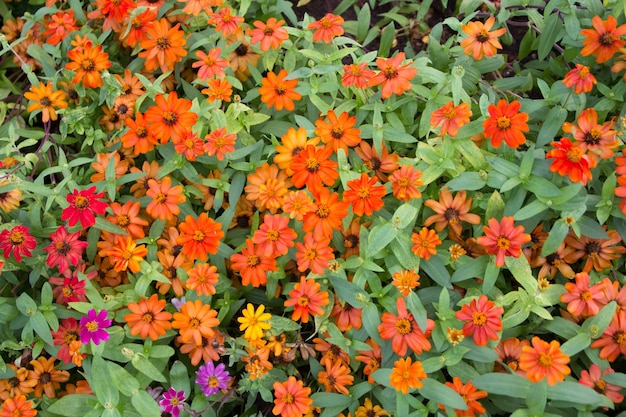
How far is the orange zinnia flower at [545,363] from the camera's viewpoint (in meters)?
1.55

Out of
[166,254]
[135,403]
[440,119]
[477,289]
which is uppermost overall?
[440,119]

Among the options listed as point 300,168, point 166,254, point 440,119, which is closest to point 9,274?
point 166,254

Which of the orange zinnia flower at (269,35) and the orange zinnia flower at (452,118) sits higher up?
the orange zinnia flower at (269,35)

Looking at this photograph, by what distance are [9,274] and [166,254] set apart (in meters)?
0.59

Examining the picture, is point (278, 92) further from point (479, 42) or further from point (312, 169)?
point (479, 42)

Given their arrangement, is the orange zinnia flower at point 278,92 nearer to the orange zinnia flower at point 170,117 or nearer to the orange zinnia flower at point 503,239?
the orange zinnia flower at point 170,117

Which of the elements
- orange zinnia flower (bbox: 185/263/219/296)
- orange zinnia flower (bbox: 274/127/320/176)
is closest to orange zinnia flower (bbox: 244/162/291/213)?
orange zinnia flower (bbox: 274/127/320/176)

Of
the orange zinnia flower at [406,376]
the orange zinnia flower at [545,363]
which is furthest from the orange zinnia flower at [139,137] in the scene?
the orange zinnia flower at [545,363]

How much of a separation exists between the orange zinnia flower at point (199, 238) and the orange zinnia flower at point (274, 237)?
0.14 metres

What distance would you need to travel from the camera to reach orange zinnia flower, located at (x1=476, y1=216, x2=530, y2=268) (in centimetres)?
172

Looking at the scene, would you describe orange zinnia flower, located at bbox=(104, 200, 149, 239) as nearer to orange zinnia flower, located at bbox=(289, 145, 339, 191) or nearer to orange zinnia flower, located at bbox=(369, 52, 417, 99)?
orange zinnia flower, located at bbox=(289, 145, 339, 191)

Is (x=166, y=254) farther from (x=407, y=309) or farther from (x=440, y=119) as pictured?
(x=440, y=119)

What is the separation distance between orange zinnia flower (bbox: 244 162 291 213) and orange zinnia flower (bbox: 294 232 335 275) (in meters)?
0.19

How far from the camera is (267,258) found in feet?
6.07
